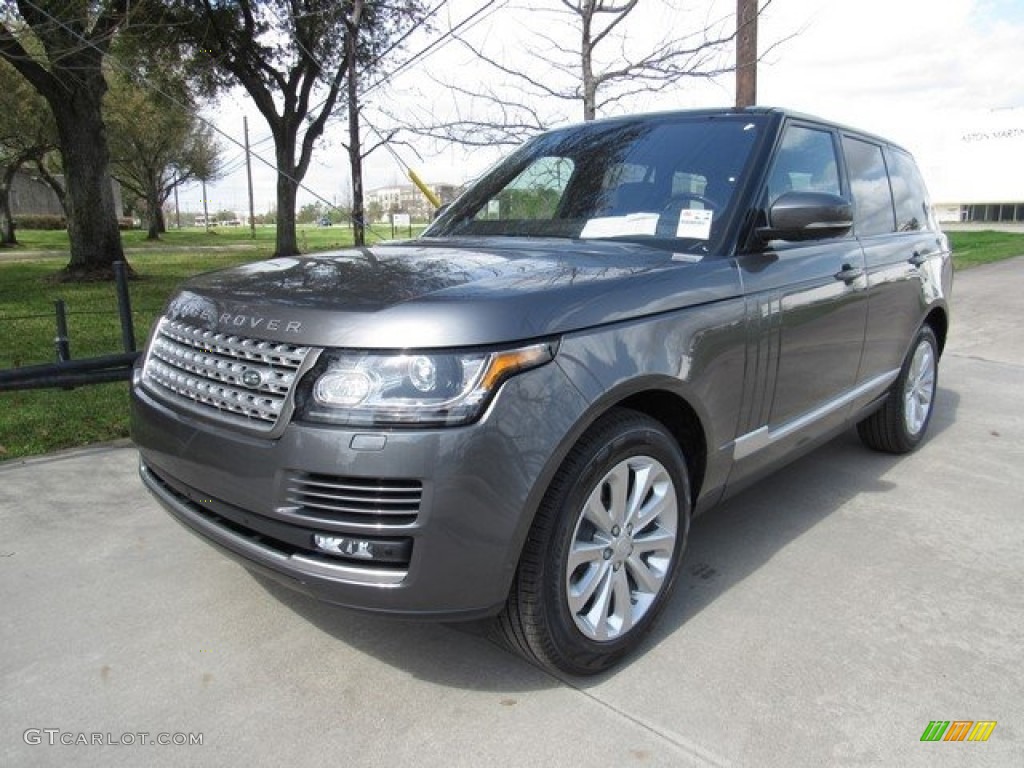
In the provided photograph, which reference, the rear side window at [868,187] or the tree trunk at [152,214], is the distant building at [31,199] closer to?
the tree trunk at [152,214]

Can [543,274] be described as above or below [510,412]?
above

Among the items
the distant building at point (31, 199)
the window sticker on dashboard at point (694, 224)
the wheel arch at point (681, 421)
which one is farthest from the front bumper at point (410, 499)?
the distant building at point (31, 199)

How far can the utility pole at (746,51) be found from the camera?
324 inches

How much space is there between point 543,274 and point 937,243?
137 inches

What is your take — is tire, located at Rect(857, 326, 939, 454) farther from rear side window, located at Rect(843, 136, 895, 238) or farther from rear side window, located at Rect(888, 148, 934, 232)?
rear side window, located at Rect(843, 136, 895, 238)

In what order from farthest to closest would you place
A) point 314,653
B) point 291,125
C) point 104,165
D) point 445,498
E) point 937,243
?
point 291,125
point 104,165
point 937,243
point 314,653
point 445,498

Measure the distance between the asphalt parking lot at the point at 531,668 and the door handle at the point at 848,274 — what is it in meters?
1.15

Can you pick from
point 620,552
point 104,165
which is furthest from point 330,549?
point 104,165

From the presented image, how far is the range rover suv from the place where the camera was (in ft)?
6.87

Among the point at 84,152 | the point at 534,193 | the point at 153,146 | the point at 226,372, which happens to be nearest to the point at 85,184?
the point at 84,152

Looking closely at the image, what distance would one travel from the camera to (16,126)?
1222 inches

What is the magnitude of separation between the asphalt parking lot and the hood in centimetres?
113

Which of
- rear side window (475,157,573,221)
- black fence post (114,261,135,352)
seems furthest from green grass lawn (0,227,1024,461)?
rear side window (475,157,573,221)

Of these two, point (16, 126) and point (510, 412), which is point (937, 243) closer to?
point (510, 412)
